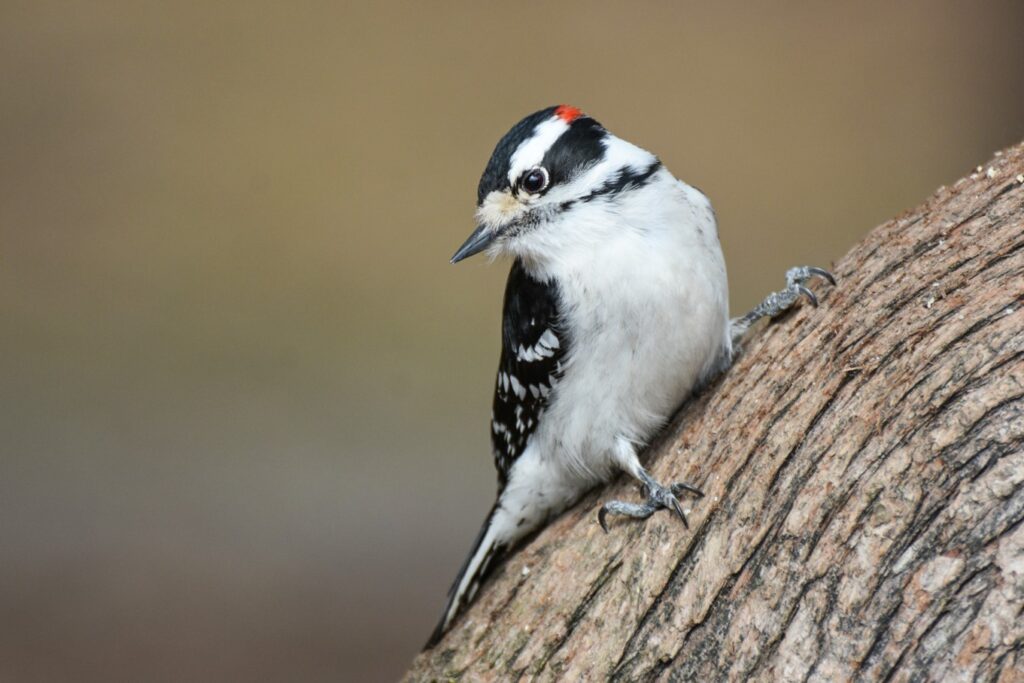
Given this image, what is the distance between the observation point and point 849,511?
7.32 ft

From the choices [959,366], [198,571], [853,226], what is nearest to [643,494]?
[959,366]

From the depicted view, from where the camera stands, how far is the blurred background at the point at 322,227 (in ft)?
20.2

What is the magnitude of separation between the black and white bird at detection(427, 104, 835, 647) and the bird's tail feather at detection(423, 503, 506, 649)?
39 cm

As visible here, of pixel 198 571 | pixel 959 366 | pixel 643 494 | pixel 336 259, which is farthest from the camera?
pixel 336 259

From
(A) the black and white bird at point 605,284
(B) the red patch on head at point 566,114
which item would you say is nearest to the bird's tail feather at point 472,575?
(A) the black and white bird at point 605,284

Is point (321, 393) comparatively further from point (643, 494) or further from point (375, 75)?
point (643, 494)

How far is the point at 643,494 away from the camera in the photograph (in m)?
2.82

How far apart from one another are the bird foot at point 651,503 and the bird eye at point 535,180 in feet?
2.65

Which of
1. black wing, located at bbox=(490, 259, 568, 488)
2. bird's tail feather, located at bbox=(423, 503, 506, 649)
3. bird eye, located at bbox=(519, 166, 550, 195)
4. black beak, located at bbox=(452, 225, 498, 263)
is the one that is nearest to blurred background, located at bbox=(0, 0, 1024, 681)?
bird's tail feather, located at bbox=(423, 503, 506, 649)

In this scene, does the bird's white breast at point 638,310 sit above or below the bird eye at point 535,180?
below

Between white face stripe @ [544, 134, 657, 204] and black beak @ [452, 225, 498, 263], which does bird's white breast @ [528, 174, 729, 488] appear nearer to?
white face stripe @ [544, 134, 657, 204]

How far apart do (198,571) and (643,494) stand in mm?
4025

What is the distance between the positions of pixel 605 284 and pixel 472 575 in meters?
1.04

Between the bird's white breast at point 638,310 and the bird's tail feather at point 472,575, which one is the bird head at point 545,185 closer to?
the bird's white breast at point 638,310
